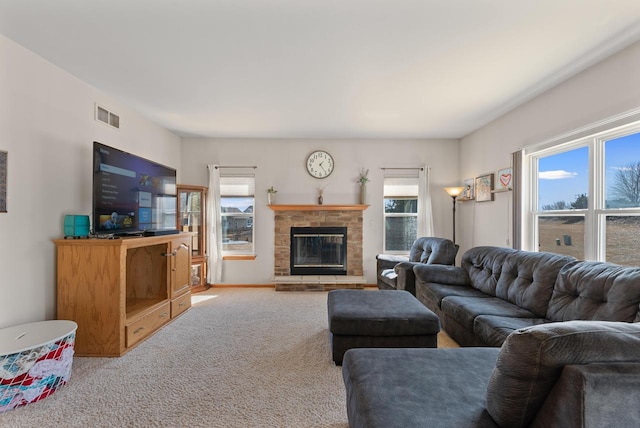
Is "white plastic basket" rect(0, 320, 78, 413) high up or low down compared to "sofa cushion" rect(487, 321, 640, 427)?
down

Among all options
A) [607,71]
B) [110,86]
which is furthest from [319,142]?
[607,71]

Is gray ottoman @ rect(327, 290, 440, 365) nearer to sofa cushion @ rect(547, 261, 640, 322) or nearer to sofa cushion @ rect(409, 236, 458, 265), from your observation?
sofa cushion @ rect(547, 261, 640, 322)

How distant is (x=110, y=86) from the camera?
3.00 meters

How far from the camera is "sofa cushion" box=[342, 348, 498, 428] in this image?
105cm

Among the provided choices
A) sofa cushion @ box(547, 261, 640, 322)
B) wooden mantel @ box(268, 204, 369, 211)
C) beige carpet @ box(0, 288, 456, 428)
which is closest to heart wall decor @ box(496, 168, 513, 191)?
sofa cushion @ box(547, 261, 640, 322)

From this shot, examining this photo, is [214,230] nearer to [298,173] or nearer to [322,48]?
[298,173]

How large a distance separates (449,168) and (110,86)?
483cm

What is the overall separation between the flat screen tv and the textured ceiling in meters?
0.78

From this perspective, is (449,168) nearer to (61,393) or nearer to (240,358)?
(240,358)

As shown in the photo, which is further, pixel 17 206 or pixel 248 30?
pixel 17 206

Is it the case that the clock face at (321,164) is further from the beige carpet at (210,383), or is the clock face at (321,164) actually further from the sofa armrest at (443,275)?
the beige carpet at (210,383)

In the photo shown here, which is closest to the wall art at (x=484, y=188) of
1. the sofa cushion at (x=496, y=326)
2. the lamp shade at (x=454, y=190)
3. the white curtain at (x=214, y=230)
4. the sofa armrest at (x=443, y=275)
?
the lamp shade at (x=454, y=190)

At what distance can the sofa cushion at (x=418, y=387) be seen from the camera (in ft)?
3.43

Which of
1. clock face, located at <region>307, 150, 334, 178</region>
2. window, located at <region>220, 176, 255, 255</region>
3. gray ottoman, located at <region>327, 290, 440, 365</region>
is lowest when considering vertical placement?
gray ottoman, located at <region>327, 290, 440, 365</region>
